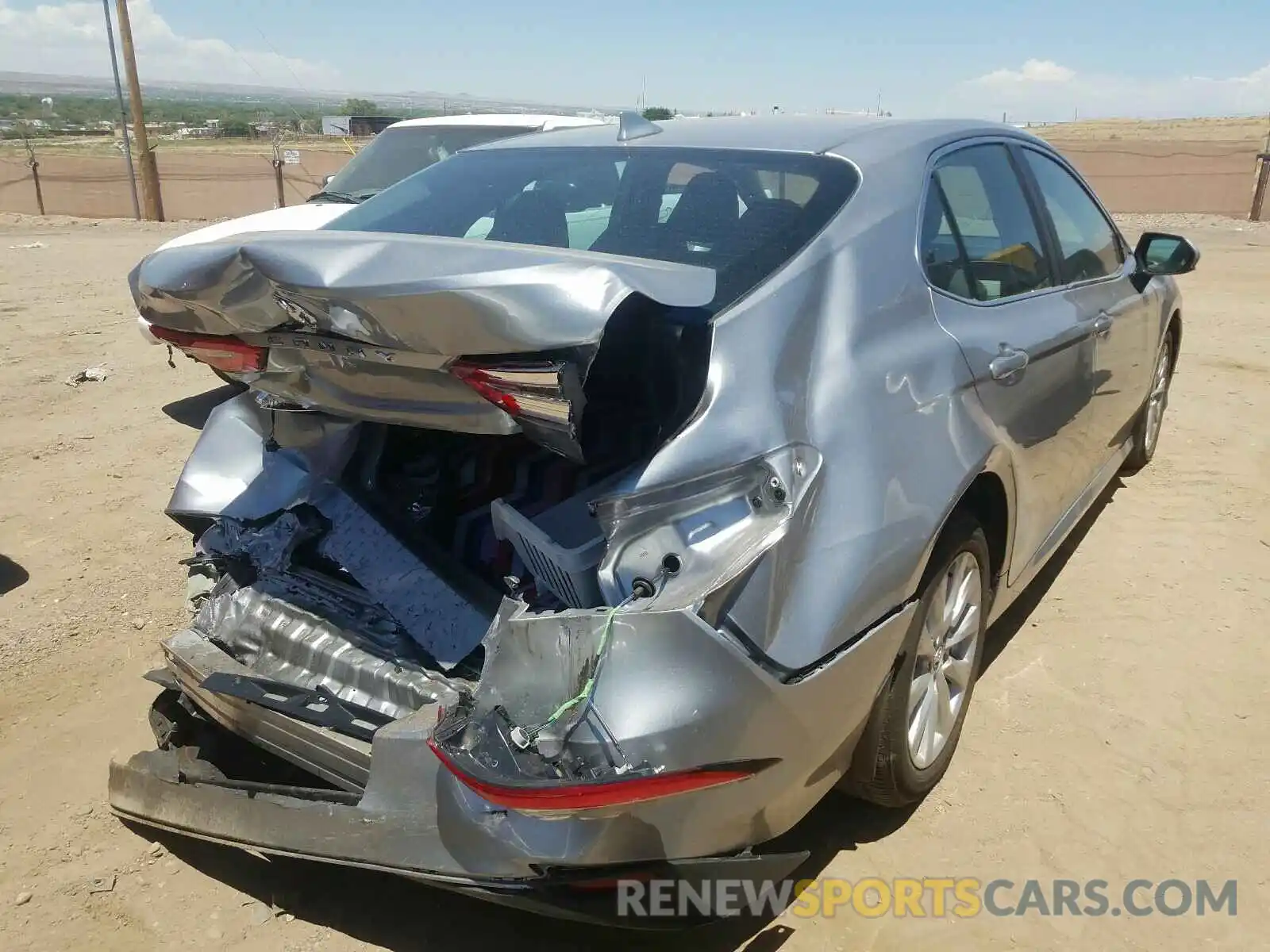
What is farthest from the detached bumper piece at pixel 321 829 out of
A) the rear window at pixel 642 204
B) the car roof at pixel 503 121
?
the car roof at pixel 503 121

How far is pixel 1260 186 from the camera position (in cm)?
1733

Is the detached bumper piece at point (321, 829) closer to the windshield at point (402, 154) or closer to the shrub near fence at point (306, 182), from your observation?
the windshield at point (402, 154)

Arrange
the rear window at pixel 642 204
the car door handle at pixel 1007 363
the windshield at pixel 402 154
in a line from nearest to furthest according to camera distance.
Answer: the rear window at pixel 642 204
the car door handle at pixel 1007 363
the windshield at pixel 402 154

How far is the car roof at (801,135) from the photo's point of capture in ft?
8.89

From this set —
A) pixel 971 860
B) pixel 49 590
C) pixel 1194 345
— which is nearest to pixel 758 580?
pixel 971 860

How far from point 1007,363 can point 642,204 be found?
112cm

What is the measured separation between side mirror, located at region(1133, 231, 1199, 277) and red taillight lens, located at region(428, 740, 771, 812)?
→ 3411 millimetres

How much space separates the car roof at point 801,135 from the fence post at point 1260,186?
688 inches

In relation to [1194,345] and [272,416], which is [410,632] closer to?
[272,416]

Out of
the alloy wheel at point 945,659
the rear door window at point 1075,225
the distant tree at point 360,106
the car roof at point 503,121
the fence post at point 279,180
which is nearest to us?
the alloy wheel at point 945,659

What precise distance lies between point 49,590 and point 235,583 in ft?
5.81

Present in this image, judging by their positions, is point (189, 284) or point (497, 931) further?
point (497, 931)

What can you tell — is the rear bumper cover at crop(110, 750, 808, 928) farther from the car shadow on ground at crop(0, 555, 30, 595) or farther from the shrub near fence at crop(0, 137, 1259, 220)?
the shrub near fence at crop(0, 137, 1259, 220)

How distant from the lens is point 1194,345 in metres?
8.00
